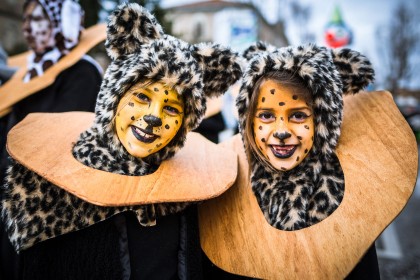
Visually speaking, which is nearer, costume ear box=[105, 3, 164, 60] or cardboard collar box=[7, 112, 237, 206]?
cardboard collar box=[7, 112, 237, 206]

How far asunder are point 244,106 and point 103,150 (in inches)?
29.8

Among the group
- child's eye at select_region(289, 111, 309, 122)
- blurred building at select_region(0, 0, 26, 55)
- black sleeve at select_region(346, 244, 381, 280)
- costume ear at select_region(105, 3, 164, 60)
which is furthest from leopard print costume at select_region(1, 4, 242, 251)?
blurred building at select_region(0, 0, 26, 55)

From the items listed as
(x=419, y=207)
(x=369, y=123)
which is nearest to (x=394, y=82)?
(x=419, y=207)

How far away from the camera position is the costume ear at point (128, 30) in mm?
1599

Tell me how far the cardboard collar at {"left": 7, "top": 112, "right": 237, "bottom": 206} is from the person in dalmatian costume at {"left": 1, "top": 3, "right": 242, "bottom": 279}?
2cm

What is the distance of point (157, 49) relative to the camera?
5.06 feet

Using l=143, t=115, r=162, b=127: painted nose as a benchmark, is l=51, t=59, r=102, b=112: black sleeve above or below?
below

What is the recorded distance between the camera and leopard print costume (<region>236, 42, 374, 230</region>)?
4.95 feet

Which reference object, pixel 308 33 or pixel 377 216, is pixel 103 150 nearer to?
pixel 377 216

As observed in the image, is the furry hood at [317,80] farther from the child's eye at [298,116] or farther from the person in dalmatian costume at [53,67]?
the person in dalmatian costume at [53,67]

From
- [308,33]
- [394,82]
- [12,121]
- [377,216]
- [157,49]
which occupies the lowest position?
[394,82]

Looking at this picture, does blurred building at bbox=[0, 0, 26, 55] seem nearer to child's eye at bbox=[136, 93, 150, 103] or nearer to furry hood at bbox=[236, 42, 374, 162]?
child's eye at bbox=[136, 93, 150, 103]

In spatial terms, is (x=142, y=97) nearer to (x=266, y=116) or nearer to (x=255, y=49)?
(x=266, y=116)

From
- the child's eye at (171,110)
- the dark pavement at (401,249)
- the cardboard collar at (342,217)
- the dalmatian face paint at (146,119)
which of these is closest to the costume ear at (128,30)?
the dalmatian face paint at (146,119)
